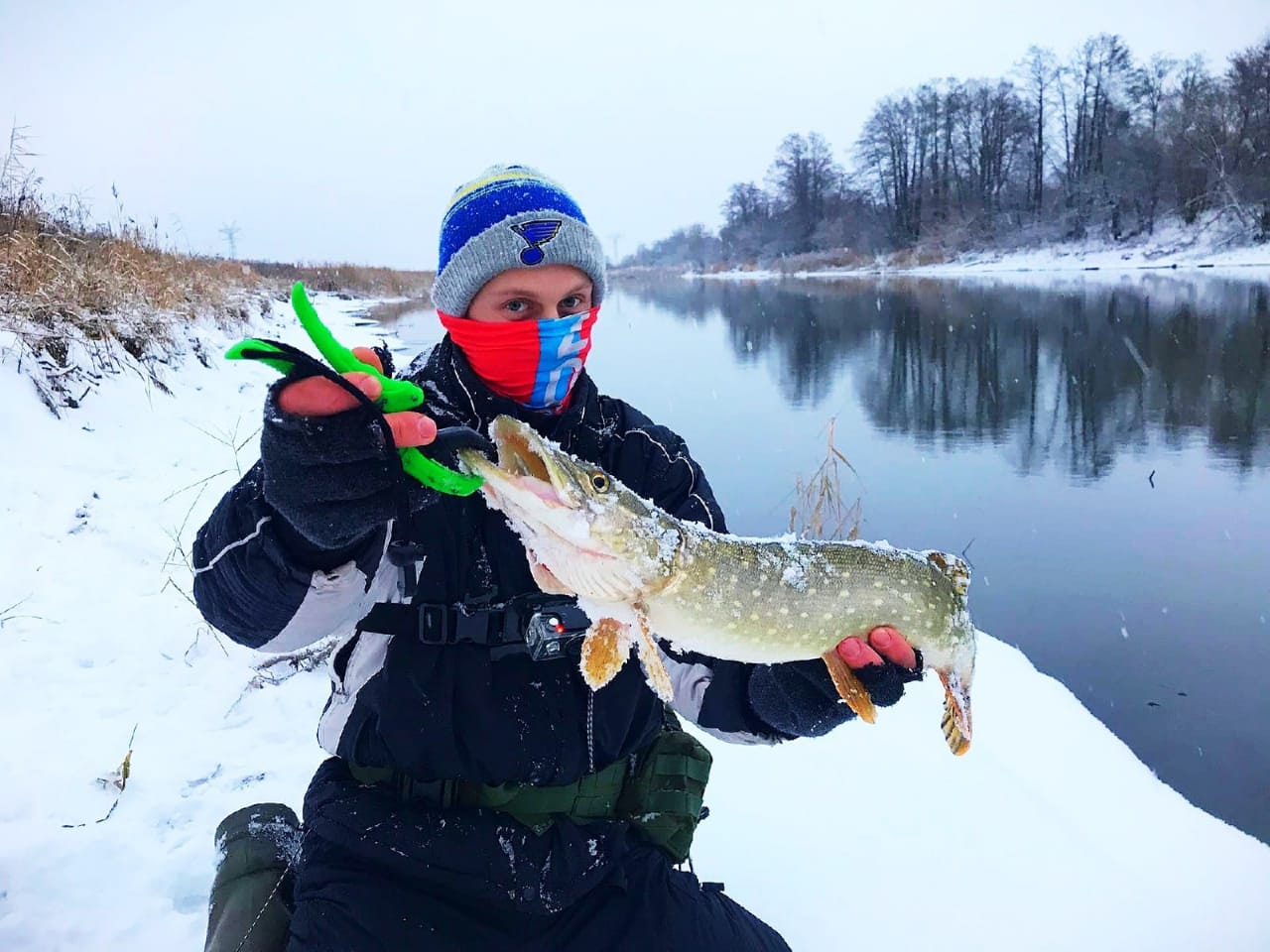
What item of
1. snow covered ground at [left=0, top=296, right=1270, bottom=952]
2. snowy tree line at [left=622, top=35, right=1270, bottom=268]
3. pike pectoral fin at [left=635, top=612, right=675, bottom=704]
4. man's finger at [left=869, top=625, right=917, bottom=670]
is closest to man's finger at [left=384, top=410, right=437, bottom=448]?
pike pectoral fin at [left=635, top=612, right=675, bottom=704]

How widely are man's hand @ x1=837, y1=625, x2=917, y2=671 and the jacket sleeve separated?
123cm

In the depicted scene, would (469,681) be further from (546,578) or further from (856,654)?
(856,654)

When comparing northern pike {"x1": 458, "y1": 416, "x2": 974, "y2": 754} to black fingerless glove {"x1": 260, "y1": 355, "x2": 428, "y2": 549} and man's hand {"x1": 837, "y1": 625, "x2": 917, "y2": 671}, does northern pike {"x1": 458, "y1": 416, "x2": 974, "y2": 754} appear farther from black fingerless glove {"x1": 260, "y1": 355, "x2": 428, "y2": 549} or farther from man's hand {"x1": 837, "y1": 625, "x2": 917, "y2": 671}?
black fingerless glove {"x1": 260, "y1": 355, "x2": 428, "y2": 549}

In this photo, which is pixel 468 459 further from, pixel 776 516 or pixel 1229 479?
pixel 1229 479

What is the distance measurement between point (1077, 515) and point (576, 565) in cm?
699

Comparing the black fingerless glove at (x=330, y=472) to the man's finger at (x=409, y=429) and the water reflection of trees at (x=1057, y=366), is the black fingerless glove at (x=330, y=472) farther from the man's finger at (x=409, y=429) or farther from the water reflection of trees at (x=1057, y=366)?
the water reflection of trees at (x=1057, y=366)

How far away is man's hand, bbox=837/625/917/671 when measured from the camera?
2145 mm

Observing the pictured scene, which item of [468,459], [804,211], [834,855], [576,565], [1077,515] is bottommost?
[1077,515]

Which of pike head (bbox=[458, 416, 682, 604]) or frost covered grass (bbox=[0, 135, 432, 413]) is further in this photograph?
frost covered grass (bbox=[0, 135, 432, 413])

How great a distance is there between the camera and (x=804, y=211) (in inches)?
2758

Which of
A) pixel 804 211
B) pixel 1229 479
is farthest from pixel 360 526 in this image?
pixel 804 211

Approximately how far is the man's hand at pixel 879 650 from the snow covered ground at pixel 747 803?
93cm

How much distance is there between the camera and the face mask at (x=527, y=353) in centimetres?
211

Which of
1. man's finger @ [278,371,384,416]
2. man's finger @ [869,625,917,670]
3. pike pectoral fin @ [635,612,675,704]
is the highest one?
man's finger @ [278,371,384,416]
